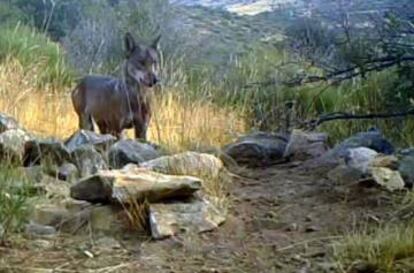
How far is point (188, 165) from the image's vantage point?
4.07 metres

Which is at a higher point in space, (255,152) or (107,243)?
(107,243)

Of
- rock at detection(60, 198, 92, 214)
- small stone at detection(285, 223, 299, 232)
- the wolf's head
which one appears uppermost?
small stone at detection(285, 223, 299, 232)

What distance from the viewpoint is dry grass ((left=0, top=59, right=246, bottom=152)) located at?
18.3 ft

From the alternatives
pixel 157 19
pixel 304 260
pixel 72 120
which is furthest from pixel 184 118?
pixel 157 19

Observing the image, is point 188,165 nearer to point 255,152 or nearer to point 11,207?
point 255,152

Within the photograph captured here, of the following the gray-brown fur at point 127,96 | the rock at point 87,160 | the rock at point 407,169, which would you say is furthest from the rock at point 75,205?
the gray-brown fur at point 127,96

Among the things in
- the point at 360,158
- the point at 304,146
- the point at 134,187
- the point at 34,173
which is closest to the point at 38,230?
the point at 134,187

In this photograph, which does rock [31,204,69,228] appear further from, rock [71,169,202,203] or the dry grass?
the dry grass

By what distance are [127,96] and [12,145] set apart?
220 centimetres

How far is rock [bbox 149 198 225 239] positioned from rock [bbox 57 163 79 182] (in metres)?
0.99

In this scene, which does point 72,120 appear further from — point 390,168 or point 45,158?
point 390,168

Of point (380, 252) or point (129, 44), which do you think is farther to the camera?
point (129, 44)

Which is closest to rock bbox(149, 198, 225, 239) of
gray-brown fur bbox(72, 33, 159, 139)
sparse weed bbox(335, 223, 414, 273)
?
sparse weed bbox(335, 223, 414, 273)

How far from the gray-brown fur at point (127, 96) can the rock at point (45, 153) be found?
183 centimetres
